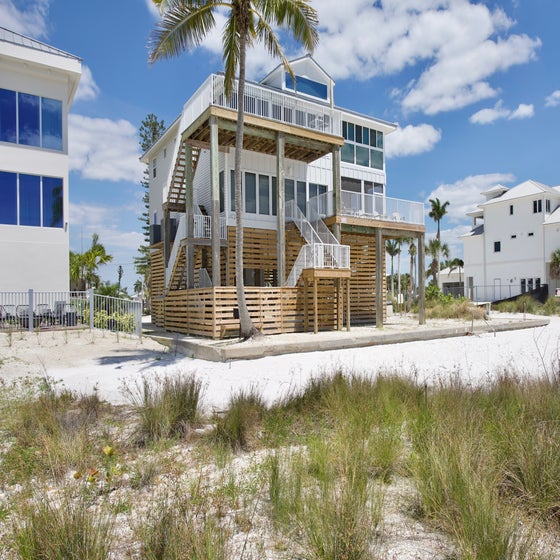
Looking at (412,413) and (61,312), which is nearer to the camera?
(412,413)

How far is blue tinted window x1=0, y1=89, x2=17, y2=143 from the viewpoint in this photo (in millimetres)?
16953

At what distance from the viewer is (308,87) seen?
22109mm

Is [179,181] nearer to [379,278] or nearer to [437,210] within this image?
[379,278]

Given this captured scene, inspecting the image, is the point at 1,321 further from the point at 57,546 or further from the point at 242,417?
the point at 57,546

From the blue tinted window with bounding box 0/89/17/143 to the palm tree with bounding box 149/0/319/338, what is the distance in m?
8.17

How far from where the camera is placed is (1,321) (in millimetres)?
15086

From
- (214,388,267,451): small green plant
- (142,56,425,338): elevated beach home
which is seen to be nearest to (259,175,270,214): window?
(142,56,425,338): elevated beach home

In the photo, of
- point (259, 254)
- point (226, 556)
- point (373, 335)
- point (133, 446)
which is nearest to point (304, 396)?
point (133, 446)

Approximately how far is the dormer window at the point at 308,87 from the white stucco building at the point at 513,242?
81.9 ft

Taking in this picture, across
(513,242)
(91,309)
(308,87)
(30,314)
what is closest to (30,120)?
(30,314)

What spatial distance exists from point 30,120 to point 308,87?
43.6ft

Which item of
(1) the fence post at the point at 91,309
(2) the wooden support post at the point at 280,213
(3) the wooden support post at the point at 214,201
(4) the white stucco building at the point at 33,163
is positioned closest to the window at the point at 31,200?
(4) the white stucco building at the point at 33,163

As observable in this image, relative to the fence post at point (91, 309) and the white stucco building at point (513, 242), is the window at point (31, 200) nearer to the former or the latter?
the fence post at point (91, 309)

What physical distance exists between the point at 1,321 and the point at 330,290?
12.4 meters
